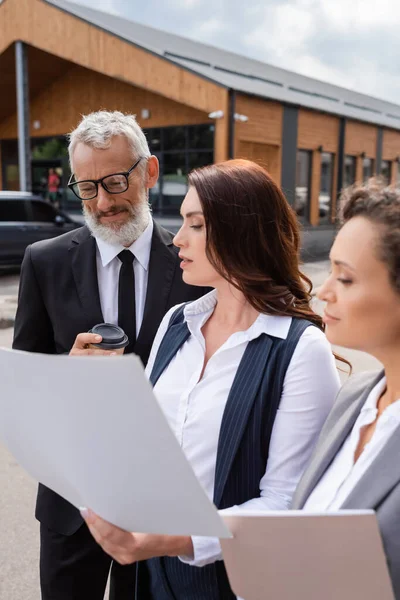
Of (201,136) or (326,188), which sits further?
(326,188)

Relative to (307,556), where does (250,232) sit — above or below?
above

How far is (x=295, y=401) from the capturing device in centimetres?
151

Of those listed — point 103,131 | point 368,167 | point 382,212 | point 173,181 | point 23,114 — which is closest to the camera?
point 382,212

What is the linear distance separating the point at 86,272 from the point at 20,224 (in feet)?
36.5

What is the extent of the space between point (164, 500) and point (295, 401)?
0.58m

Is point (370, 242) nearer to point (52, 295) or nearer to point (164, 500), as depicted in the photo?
point (164, 500)

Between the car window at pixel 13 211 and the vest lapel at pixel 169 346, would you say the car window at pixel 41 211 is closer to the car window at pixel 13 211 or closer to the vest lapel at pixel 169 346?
the car window at pixel 13 211

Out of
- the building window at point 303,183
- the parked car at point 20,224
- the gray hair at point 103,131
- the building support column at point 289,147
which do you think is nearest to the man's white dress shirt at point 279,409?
the gray hair at point 103,131

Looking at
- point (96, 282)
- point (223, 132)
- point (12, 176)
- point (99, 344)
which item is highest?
point (223, 132)

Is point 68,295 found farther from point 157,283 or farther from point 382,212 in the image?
point 382,212

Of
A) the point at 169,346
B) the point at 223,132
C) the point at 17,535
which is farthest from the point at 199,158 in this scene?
the point at 169,346

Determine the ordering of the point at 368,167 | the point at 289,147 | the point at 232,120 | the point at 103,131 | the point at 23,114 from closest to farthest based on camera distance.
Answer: the point at 103,131
the point at 232,120
the point at 23,114
the point at 289,147
the point at 368,167

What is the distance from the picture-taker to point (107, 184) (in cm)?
211

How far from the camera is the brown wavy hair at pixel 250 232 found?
1.67 m
